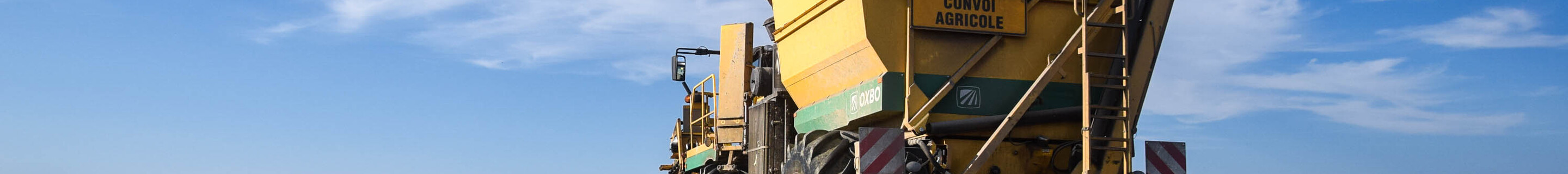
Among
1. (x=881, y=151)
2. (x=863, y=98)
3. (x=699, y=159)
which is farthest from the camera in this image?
(x=699, y=159)

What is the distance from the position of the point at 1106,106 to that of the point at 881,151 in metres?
1.52

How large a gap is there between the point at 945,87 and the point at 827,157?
0.88 metres

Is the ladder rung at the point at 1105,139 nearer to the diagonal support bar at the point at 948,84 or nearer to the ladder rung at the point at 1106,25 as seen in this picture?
the ladder rung at the point at 1106,25

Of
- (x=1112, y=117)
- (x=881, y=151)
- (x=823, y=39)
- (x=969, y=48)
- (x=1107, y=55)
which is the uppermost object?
(x=823, y=39)

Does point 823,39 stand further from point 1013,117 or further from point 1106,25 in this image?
point 1106,25

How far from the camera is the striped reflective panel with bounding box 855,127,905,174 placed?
26.0ft

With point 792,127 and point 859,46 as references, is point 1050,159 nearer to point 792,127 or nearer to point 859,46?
point 859,46

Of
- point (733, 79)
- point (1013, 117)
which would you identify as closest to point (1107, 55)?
point (1013, 117)

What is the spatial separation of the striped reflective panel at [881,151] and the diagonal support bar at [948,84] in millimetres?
940

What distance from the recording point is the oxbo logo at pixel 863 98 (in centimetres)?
909

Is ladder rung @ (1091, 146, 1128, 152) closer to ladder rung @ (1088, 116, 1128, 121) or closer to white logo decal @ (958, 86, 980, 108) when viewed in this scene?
ladder rung @ (1088, 116, 1128, 121)

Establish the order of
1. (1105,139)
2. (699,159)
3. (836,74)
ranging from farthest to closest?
(699,159)
(836,74)
(1105,139)

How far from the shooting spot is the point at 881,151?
26.2 feet

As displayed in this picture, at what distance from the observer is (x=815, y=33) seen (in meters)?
9.84
